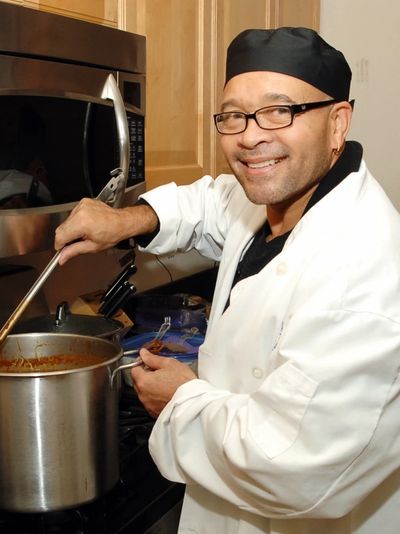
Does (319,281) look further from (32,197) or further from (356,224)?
(32,197)

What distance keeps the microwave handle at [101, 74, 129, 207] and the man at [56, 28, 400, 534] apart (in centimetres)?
9

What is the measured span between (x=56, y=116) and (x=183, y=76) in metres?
Answer: 0.56

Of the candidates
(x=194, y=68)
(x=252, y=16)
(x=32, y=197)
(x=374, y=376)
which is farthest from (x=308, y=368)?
(x=252, y=16)

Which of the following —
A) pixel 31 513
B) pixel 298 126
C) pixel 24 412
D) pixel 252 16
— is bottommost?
pixel 31 513

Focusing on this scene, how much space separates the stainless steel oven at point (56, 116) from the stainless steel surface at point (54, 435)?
0.77 ft

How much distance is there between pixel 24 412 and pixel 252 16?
1.34 meters

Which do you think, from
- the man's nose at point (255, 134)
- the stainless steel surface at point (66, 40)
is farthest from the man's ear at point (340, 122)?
the stainless steel surface at point (66, 40)

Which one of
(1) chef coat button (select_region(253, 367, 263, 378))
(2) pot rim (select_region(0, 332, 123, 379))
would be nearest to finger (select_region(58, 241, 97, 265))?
(2) pot rim (select_region(0, 332, 123, 379))

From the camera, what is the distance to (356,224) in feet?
2.81

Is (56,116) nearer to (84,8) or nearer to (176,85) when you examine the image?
(84,8)

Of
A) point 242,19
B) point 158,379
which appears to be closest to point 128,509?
point 158,379

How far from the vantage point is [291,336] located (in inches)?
31.1

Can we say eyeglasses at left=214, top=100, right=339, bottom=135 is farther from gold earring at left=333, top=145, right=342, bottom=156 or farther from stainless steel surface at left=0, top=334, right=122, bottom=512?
stainless steel surface at left=0, top=334, right=122, bottom=512

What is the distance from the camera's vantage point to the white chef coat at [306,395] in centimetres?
77
